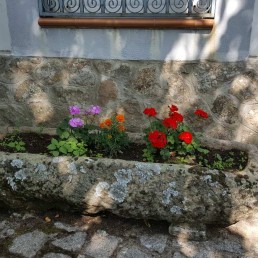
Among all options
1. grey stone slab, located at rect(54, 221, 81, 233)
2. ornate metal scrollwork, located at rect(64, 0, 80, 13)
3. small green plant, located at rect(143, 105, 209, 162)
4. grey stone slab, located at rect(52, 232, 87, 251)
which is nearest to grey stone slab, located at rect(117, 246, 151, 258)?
grey stone slab, located at rect(52, 232, 87, 251)

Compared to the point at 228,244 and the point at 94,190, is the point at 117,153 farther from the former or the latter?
the point at 228,244

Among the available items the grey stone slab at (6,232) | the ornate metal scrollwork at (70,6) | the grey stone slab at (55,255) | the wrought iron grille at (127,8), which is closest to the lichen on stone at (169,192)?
the grey stone slab at (55,255)

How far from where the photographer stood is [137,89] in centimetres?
325

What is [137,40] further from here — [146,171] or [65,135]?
[146,171]

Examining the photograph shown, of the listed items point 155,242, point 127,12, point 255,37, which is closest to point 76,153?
point 155,242

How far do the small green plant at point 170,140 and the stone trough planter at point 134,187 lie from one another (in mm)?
180

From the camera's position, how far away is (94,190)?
2473 mm

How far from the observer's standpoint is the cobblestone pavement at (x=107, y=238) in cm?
236

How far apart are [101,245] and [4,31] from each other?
6.50 ft

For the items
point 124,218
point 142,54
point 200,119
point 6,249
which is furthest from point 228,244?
point 142,54

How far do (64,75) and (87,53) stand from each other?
0.94ft

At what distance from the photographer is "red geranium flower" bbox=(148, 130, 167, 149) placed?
254 centimetres

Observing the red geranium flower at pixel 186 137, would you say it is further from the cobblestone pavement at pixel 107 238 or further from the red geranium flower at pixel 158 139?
the cobblestone pavement at pixel 107 238

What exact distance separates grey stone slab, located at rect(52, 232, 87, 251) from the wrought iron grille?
1.73 m
